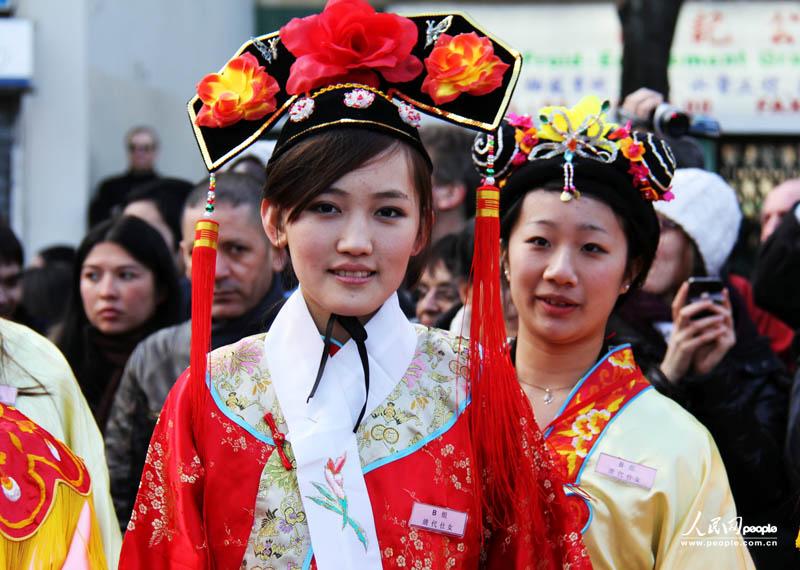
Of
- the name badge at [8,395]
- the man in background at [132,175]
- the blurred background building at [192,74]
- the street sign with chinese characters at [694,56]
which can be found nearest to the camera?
the name badge at [8,395]

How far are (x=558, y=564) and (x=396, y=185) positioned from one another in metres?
0.74

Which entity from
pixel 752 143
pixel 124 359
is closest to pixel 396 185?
pixel 124 359

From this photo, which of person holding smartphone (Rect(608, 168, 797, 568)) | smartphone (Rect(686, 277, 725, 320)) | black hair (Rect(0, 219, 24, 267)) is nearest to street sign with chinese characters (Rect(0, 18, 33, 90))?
black hair (Rect(0, 219, 24, 267))

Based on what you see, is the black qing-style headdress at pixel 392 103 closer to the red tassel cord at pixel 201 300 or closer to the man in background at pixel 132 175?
the red tassel cord at pixel 201 300

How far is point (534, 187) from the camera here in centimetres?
273

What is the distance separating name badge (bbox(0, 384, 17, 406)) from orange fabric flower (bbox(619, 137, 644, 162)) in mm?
1499

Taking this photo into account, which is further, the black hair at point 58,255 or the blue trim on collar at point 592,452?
the black hair at point 58,255

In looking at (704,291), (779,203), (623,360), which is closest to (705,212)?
(704,291)

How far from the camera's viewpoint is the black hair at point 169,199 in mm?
4836

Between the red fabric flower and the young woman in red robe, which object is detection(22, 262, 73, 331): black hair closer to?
the young woman in red robe

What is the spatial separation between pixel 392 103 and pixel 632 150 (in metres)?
0.84

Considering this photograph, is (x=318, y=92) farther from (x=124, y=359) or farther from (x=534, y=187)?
(x=124, y=359)

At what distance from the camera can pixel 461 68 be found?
6.68 feet

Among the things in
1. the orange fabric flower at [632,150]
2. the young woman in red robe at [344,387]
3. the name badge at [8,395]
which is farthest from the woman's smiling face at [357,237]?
the name badge at [8,395]
